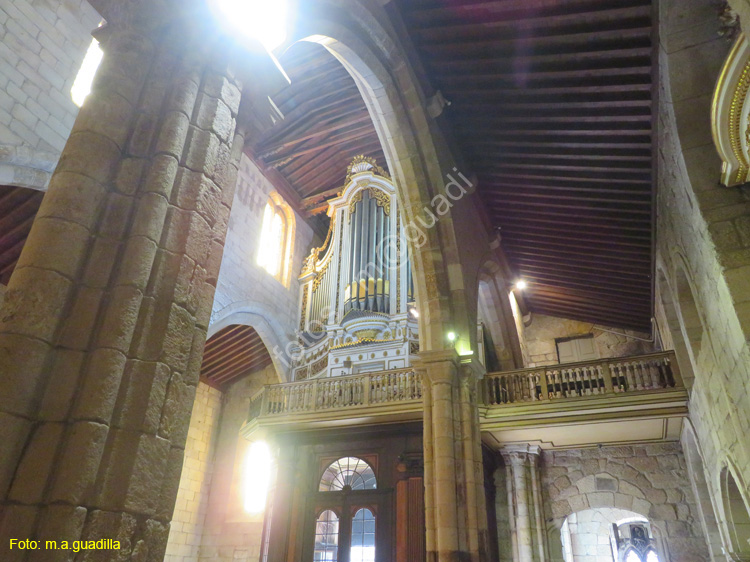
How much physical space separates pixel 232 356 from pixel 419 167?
831cm

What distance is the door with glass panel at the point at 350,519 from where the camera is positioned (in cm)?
873

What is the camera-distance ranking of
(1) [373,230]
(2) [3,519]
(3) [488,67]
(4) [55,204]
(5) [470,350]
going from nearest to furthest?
(2) [3,519]
(4) [55,204]
(3) [488,67]
(5) [470,350]
(1) [373,230]

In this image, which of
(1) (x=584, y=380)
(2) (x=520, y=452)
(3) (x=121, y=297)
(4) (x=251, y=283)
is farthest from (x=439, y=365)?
(4) (x=251, y=283)

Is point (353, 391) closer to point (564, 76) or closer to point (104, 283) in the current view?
point (564, 76)

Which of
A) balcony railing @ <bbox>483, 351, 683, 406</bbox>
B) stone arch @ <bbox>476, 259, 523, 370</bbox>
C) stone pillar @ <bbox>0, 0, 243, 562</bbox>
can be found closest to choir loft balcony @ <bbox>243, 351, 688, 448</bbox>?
balcony railing @ <bbox>483, 351, 683, 406</bbox>

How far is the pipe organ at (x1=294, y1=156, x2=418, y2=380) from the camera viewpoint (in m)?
10.3

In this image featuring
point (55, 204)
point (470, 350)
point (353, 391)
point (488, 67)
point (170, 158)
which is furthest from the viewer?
point (353, 391)

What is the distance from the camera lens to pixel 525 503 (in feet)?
31.1

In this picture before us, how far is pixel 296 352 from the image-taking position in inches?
479

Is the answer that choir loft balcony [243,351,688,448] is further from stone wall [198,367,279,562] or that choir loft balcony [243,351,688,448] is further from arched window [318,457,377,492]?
stone wall [198,367,279,562]

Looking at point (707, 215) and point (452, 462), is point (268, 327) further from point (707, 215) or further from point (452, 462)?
point (707, 215)

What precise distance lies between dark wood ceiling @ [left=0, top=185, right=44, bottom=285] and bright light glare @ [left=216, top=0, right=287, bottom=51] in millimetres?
6455

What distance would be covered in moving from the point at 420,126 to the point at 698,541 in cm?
845

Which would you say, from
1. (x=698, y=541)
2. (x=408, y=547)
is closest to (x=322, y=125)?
(x=408, y=547)
